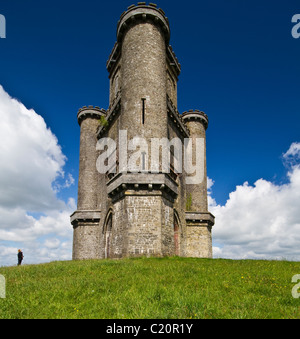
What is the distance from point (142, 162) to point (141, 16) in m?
11.3

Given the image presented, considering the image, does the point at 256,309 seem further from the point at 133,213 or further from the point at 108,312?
the point at 133,213

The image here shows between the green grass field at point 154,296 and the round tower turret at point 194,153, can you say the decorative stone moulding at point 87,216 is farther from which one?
the green grass field at point 154,296

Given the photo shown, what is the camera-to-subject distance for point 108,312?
598 centimetres

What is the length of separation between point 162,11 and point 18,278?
68.2 feet

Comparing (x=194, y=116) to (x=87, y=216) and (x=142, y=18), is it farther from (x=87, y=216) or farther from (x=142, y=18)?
(x=87, y=216)

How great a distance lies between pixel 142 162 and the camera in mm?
17719

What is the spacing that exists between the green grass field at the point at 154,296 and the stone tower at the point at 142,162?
256 inches

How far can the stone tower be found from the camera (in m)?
16.8

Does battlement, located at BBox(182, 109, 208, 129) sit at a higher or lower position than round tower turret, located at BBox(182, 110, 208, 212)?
higher

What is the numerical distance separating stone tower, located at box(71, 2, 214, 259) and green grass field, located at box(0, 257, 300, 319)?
650cm

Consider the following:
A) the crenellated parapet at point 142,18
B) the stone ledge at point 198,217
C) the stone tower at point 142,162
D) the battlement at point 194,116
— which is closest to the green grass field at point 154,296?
the stone tower at point 142,162

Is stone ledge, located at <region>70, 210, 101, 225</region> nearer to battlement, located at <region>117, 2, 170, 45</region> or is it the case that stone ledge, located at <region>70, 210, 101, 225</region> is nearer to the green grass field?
the green grass field

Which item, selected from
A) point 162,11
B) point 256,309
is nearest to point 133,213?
point 256,309

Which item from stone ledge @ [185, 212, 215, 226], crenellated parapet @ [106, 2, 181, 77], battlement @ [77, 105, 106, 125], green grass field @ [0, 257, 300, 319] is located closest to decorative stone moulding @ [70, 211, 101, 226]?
stone ledge @ [185, 212, 215, 226]
